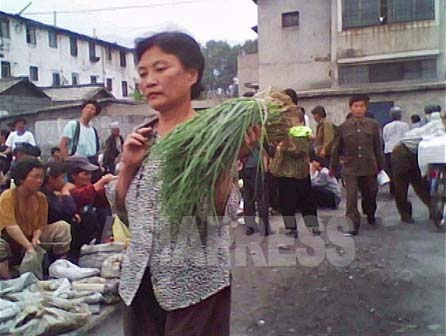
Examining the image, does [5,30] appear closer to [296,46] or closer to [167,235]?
[296,46]

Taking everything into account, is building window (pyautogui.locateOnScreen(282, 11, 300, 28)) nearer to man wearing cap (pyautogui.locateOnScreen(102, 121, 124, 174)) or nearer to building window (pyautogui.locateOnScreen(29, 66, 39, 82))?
man wearing cap (pyautogui.locateOnScreen(102, 121, 124, 174))

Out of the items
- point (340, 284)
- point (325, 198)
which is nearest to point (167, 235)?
point (340, 284)

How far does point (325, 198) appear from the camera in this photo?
20.5 feet

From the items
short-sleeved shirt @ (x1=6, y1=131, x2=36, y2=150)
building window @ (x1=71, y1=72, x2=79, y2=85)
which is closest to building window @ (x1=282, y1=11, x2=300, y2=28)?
short-sleeved shirt @ (x1=6, y1=131, x2=36, y2=150)

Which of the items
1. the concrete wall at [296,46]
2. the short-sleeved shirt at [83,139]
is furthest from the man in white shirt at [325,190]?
the concrete wall at [296,46]

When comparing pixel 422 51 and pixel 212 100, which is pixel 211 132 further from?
pixel 422 51

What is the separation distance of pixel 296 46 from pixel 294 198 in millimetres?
9938

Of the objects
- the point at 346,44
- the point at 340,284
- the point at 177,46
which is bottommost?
the point at 340,284

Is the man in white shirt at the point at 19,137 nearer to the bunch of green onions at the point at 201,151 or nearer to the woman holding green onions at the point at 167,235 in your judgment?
the woman holding green onions at the point at 167,235

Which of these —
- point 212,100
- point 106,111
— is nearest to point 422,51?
point 106,111

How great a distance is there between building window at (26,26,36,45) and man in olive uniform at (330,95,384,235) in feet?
63.4

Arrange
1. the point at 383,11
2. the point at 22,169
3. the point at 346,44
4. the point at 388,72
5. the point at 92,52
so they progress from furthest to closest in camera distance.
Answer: the point at 92,52, the point at 346,44, the point at 388,72, the point at 383,11, the point at 22,169

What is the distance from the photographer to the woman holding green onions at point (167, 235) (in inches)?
52.6

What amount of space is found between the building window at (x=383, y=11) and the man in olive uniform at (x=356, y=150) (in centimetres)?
932
